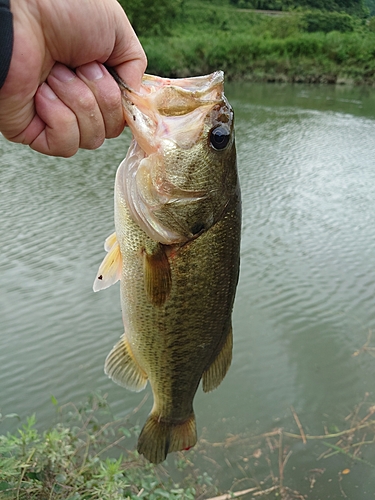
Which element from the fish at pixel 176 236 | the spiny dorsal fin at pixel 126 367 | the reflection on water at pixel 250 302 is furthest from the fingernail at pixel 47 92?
the reflection on water at pixel 250 302

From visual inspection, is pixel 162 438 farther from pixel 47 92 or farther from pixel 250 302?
pixel 250 302

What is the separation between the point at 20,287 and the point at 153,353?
4597 mm

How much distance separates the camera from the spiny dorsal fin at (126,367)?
1.88 metres

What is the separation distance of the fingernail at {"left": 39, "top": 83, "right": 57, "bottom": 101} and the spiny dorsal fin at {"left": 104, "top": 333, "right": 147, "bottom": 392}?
1.00 meters

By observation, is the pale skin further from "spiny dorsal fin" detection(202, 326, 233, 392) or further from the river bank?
the river bank

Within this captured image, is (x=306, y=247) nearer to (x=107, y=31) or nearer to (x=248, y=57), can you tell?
(x=107, y=31)

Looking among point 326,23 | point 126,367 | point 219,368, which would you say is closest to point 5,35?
point 126,367

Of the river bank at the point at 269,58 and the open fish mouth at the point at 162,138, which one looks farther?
the river bank at the point at 269,58

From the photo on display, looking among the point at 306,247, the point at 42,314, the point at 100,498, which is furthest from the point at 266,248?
the point at 100,498

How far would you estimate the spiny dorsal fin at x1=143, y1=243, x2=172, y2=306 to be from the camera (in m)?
1.61

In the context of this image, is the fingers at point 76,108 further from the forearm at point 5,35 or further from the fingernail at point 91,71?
the forearm at point 5,35

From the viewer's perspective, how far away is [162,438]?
6.38ft

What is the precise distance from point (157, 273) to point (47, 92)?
2.34 ft

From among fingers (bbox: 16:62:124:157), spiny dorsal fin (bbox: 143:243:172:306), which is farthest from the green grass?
fingers (bbox: 16:62:124:157)
